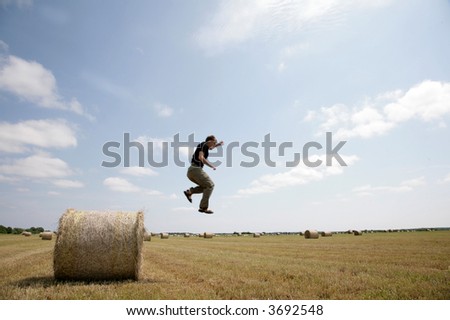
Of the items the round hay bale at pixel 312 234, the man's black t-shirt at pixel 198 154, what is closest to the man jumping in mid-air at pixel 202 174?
the man's black t-shirt at pixel 198 154

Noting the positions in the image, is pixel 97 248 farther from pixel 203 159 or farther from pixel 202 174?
pixel 203 159

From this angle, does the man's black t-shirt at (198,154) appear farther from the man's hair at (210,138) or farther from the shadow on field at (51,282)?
the shadow on field at (51,282)

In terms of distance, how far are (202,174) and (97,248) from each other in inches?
131

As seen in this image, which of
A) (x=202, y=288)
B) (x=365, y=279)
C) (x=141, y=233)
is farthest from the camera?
(x=141, y=233)

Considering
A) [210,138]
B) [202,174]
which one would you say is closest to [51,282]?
[202,174]

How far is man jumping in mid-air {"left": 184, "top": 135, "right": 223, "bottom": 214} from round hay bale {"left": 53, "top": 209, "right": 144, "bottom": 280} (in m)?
1.91

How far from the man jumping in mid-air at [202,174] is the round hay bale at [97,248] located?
1.91 metres

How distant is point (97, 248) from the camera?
9.34 metres

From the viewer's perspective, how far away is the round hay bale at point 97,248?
9.12 metres

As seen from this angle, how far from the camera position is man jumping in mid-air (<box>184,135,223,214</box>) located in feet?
29.0

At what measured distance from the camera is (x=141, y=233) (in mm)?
9945
